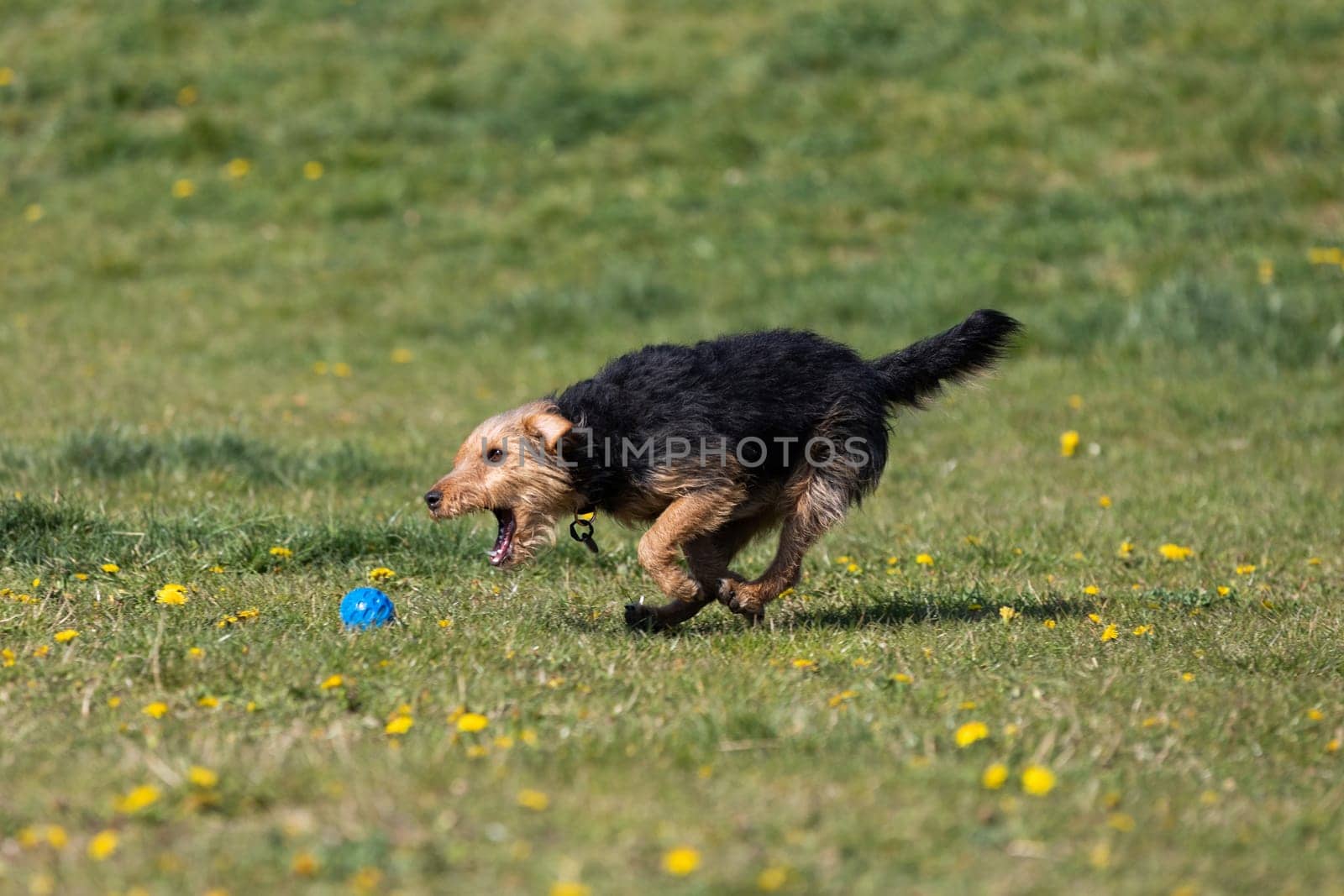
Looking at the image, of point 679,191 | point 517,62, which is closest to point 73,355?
point 679,191

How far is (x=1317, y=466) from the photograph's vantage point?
9.00 meters

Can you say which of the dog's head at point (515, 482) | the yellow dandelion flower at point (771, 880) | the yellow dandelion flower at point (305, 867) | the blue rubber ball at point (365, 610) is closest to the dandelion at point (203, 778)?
the yellow dandelion flower at point (305, 867)

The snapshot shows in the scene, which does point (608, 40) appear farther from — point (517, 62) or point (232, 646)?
point (232, 646)

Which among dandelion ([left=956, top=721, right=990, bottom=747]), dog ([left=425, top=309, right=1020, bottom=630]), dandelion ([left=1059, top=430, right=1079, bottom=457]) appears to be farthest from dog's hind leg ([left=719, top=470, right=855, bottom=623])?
dandelion ([left=1059, top=430, right=1079, bottom=457])

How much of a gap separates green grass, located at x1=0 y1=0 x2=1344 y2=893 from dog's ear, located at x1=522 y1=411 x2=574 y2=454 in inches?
27.0

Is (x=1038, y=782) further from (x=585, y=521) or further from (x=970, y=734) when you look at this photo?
(x=585, y=521)

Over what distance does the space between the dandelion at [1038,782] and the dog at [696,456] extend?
2050mm

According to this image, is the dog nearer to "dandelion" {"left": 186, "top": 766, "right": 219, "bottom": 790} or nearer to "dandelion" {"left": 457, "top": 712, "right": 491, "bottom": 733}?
"dandelion" {"left": 457, "top": 712, "right": 491, "bottom": 733}

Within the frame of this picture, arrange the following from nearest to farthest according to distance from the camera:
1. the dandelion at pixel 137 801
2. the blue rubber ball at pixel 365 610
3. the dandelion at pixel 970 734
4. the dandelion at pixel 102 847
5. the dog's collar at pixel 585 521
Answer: the dandelion at pixel 102 847
the dandelion at pixel 137 801
the dandelion at pixel 970 734
the blue rubber ball at pixel 365 610
the dog's collar at pixel 585 521

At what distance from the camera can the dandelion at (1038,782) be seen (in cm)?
361

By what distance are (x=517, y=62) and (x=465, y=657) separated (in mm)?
12642

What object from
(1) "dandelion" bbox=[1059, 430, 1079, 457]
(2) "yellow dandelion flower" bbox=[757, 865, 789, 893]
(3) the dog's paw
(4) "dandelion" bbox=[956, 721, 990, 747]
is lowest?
(1) "dandelion" bbox=[1059, 430, 1079, 457]

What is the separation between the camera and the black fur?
5535mm

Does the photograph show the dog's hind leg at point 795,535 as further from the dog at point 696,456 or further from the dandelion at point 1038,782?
the dandelion at point 1038,782
